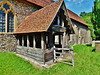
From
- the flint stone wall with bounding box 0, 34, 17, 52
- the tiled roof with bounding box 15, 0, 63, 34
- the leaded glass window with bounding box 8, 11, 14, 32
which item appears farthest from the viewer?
the leaded glass window with bounding box 8, 11, 14, 32

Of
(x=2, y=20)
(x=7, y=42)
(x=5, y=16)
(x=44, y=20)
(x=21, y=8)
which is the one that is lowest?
(x=7, y=42)

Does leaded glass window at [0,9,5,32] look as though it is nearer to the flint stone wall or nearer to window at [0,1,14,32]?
window at [0,1,14,32]

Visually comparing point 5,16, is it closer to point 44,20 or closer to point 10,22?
point 10,22

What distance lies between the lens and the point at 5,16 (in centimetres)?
777

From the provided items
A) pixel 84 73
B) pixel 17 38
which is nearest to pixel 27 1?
pixel 17 38

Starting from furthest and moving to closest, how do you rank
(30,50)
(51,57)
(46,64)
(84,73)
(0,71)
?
(30,50)
(51,57)
(46,64)
(0,71)
(84,73)

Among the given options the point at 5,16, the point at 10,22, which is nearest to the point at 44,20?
the point at 10,22

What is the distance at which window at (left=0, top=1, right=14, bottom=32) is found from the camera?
24.8 feet

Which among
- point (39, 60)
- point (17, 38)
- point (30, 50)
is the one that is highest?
point (17, 38)

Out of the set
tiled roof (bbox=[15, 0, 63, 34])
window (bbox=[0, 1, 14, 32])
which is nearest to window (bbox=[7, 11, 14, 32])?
window (bbox=[0, 1, 14, 32])

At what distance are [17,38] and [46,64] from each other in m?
5.25

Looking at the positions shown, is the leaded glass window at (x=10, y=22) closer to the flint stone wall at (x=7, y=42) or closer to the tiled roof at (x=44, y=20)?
the flint stone wall at (x=7, y=42)

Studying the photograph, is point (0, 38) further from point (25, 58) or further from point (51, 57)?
point (51, 57)

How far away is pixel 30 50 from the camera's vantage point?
619 centimetres
